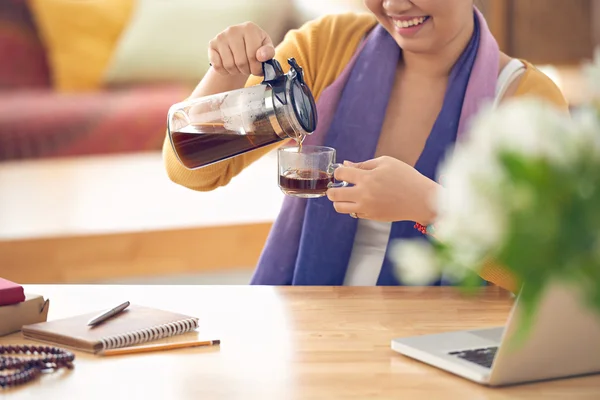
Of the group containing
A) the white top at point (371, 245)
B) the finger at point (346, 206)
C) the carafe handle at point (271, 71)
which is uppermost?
the carafe handle at point (271, 71)

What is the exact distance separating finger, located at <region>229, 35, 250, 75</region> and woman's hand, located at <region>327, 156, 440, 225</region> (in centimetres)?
29

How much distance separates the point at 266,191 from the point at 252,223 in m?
0.28

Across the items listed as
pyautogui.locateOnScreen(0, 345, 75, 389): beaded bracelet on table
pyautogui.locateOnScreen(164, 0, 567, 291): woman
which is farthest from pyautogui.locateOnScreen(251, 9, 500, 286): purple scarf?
pyautogui.locateOnScreen(0, 345, 75, 389): beaded bracelet on table

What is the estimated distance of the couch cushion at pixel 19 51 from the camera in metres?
3.51

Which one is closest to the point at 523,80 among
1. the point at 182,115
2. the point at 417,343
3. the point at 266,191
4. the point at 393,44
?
the point at 393,44

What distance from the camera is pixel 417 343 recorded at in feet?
3.58

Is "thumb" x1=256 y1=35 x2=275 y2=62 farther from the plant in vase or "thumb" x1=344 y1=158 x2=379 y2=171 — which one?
the plant in vase

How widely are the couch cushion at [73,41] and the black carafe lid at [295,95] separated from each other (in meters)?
2.29

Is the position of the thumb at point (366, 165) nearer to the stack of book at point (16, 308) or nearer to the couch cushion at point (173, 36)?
the stack of book at point (16, 308)

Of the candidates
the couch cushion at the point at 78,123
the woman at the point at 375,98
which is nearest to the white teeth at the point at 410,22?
the woman at the point at 375,98

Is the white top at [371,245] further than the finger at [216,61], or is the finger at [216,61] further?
the white top at [371,245]

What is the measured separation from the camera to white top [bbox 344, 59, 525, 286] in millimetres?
1718

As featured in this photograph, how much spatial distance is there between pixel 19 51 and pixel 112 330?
2.64m

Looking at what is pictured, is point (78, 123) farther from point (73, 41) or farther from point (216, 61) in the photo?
point (216, 61)
